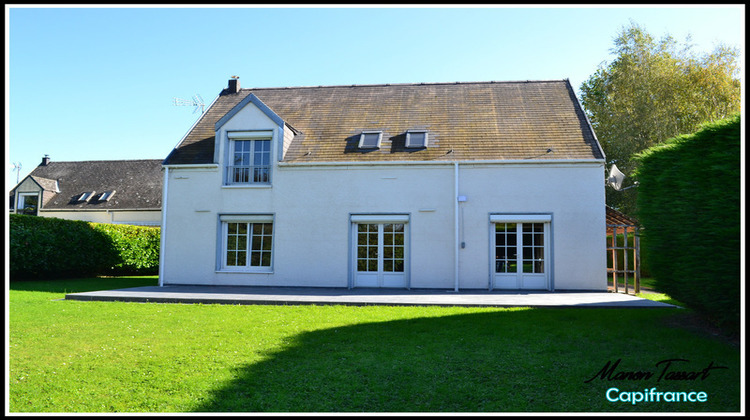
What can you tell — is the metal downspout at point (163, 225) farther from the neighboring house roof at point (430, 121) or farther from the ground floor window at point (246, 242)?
the ground floor window at point (246, 242)

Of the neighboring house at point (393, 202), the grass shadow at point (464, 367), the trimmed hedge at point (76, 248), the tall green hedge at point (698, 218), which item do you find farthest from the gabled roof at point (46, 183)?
the tall green hedge at point (698, 218)

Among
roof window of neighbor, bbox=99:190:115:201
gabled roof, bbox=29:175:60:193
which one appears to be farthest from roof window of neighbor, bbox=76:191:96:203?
gabled roof, bbox=29:175:60:193

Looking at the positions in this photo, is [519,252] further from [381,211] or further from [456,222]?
[381,211]

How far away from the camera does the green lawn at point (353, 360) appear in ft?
14.8

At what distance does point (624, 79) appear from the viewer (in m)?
26.8

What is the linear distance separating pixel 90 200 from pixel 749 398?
108 feet

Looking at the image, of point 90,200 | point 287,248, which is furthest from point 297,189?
point 90,200

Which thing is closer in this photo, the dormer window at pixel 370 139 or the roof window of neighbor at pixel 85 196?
the dormer window at pixel 370 139

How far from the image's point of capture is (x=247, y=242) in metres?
15.5

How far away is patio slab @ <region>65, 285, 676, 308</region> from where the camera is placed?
10688mm

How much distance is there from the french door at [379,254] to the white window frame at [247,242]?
265cm

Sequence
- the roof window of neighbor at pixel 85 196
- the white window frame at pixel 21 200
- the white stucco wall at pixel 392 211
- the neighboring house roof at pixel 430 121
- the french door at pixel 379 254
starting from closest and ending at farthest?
the white stucco wall at pixel 392 211, the french door at pixel 379 254, the neighboring house roof at pixel 430 121, the roof window of neighbor at pixel 85 196, the white window frame at pixel 21 200

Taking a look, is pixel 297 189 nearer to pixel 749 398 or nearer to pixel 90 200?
pixel 749 398

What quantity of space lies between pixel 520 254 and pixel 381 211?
428 centimetres
